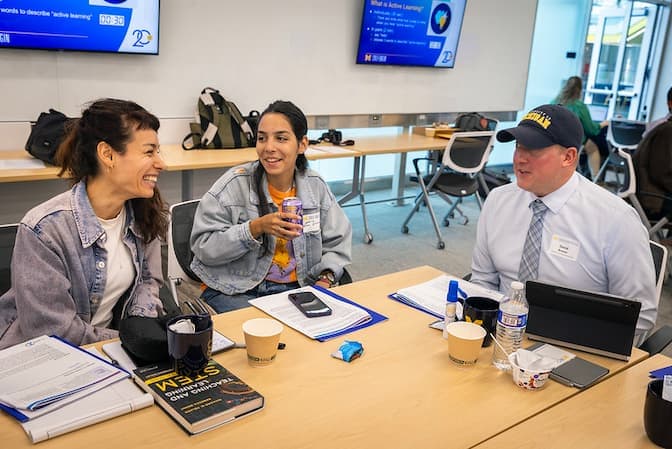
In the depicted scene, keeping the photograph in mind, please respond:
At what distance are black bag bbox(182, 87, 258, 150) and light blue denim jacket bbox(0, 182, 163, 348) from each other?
2.62 metres

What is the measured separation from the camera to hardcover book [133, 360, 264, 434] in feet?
3.86

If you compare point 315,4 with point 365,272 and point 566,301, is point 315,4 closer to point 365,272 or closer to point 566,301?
point 365,272

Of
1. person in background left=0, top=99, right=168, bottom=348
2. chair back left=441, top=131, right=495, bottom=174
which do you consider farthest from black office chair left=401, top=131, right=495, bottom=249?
person in background left=0, top=99, right=168, bottom=348

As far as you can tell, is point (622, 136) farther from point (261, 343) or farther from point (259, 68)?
point (261, 343)

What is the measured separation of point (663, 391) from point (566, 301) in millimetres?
361

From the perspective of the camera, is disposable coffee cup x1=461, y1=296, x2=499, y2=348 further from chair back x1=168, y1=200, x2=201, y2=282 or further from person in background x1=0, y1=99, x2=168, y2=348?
chair back x1=168, y1=200, x2=201, y2=282

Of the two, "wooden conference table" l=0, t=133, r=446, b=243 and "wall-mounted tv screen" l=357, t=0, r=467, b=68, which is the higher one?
"wall-mounted tv screen" l=357, t=0, r=467, b=68

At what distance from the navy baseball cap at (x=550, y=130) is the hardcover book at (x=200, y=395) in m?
1.21

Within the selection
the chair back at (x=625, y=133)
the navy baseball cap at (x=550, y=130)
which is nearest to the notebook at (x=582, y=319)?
the navy baseball cap at (x=550, y=130)

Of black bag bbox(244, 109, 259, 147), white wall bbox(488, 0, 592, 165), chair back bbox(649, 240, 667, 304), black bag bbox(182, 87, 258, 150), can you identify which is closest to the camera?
chair back bbox(649, 240, 667, 304)

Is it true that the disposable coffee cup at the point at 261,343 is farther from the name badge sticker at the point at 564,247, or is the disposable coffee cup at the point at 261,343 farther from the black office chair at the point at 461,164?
the black office chair at the point at 461,164

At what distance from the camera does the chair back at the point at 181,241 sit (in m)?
2.30

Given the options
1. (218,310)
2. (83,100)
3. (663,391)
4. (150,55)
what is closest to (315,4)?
(150,55)

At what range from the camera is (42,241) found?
5.29ft
